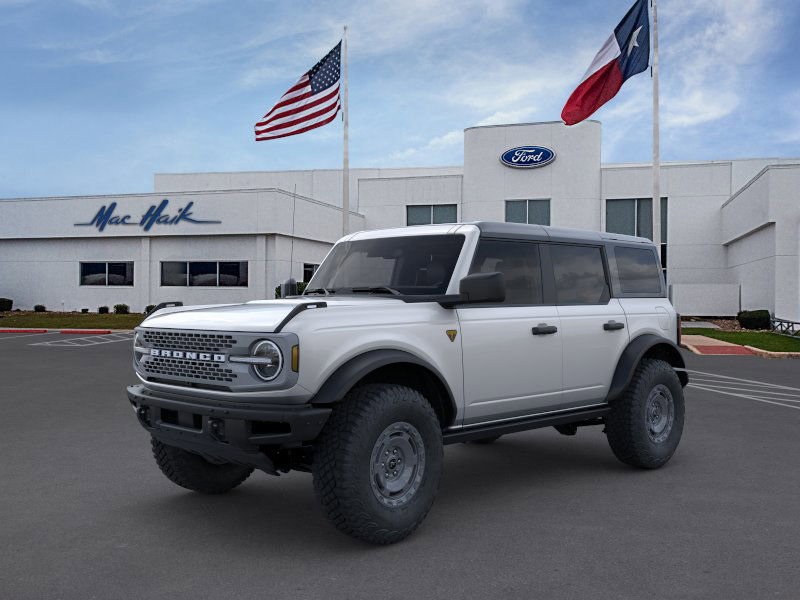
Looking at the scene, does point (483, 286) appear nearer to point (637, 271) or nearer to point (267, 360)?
point (267, 360)

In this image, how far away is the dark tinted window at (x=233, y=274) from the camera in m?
34.8

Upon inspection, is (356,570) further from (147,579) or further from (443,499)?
(443,499)

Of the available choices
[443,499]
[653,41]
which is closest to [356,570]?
[443,499]

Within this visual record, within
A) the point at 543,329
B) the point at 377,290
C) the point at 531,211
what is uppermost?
Result: the point at 531,211

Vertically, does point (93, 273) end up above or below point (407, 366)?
above

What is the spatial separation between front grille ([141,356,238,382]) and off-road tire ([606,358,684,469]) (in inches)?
142

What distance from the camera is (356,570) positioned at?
172 inches

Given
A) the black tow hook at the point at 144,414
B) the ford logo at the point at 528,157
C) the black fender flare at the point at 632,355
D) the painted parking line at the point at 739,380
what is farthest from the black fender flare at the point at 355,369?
the ford logo at the point at 528,157

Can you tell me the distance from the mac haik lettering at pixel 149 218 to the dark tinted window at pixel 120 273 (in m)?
1.89

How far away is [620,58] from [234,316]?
61.2 feet

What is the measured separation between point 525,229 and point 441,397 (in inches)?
67.4

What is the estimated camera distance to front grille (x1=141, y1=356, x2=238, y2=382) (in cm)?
470

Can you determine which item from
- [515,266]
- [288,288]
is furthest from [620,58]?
[288,288]

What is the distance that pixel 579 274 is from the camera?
21.7 ft
